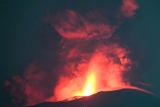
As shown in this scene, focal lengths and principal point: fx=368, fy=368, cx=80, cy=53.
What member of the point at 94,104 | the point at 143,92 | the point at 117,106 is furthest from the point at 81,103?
the point at 143,92

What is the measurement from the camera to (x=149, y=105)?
385ft

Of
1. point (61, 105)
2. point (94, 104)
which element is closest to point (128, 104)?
point (94, 104)

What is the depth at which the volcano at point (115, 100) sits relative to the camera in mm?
118675

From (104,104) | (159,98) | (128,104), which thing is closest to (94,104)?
(104,104)

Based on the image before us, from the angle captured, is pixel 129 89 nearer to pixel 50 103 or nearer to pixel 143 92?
pixel 143 92

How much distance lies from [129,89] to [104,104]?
10.6 m

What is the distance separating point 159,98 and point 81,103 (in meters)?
25.4

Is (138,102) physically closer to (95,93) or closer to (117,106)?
(117,106)

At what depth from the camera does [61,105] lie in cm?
12056

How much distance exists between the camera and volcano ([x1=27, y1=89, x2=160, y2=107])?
119 m

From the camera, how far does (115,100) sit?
121938mm

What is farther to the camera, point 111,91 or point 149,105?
point 111,91

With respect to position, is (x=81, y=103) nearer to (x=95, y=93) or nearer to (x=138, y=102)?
(x=95, y=93)

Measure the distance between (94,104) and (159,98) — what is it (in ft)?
69.6
